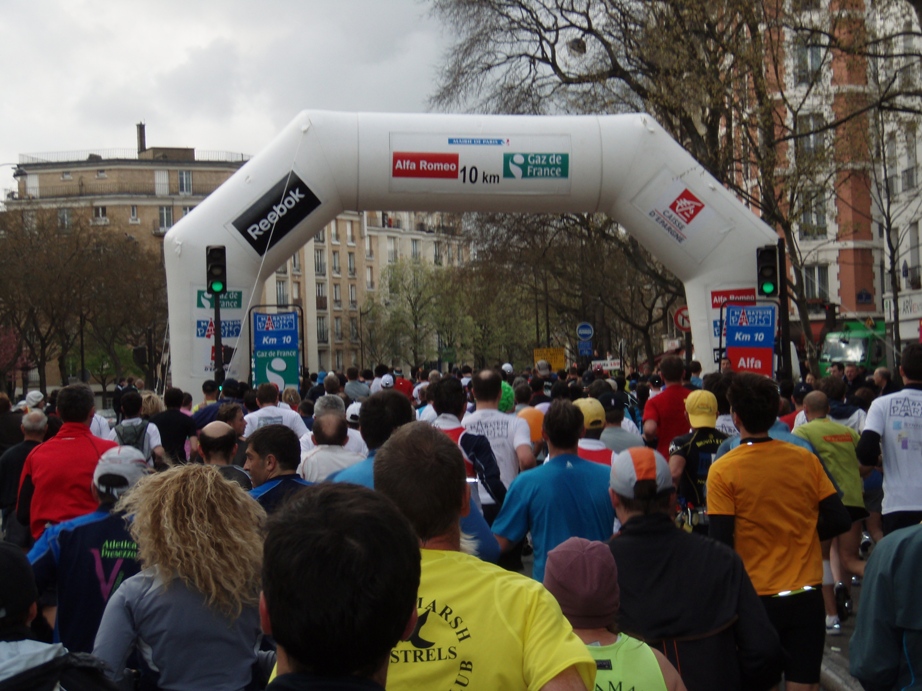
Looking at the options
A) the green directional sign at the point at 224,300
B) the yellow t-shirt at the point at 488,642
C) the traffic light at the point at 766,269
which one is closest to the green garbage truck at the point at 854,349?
the traffic light at the point at 766,269

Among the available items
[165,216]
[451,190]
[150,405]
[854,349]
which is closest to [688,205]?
[451,190]

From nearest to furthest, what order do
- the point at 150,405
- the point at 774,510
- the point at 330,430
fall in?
the point at 774,510 → the point at 330,430 → the point at 150,405

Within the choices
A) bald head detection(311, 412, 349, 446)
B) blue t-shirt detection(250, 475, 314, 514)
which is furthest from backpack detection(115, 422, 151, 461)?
blue t-shirt detection(250, 475, 314, 514)

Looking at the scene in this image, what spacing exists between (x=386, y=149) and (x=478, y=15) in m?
12.4

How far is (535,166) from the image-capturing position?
1555 cm

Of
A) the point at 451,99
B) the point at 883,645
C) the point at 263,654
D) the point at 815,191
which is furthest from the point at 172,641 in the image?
the point at 451,99

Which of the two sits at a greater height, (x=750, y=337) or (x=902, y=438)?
(x=750, y=337)

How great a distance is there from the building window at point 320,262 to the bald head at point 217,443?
291ft

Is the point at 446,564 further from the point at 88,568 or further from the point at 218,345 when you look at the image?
the point at 218,345

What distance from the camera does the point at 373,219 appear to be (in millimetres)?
101562

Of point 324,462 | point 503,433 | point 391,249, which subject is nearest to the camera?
point 324,462

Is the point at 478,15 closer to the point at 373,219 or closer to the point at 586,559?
the point at 586,559

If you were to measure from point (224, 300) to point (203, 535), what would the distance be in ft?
39.9

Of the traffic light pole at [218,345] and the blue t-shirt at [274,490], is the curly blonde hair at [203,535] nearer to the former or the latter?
the blue t-shirt at [274,490]
